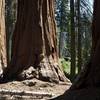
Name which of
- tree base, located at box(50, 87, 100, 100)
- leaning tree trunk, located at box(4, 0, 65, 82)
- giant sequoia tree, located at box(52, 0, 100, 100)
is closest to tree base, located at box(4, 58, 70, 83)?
leaning tree trunk, located at box(4, 0, 65, 82)

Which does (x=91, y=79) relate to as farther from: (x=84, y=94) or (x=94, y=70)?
(x=84, y=94)

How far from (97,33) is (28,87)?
5390 mm

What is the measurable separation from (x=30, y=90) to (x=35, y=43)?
2.70m

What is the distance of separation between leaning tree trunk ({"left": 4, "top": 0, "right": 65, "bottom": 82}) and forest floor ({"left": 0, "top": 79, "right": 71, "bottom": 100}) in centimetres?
57

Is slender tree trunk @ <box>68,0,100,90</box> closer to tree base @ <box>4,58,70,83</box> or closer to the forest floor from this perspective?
the forest floor

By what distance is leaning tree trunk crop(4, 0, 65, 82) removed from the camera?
627 inches

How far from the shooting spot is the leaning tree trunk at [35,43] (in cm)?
1592

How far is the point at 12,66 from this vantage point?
16594 mm

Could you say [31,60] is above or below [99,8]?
below

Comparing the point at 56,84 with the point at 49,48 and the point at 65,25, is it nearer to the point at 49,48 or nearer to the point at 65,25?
the point at 49,48

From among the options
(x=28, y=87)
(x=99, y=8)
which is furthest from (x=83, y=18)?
(x=99, y=8)

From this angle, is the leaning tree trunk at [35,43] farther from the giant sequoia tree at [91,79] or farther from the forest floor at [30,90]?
the giant sequoia tree at [91,79]

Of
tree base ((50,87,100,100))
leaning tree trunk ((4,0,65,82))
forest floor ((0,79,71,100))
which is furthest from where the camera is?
leaning tree trunk ((4,0,65,82))

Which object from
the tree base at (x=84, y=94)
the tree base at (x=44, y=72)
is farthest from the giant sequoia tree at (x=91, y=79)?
the tree base at (x=44, y=72)
